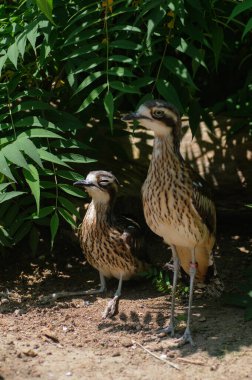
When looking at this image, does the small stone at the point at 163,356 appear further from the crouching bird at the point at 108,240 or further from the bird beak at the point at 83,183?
the bird beak at the point at 83,183

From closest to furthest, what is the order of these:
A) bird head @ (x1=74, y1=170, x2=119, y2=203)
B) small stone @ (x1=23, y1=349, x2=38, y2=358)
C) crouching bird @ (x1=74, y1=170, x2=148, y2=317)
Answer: small stone @ (x1=23, y1=349, x2=38, y2=358) → bird head @ (x1=74, y1=170, x2=119, y2=203) → crouching bird @ (x1=74, y1=170, x2=148, y2=317)

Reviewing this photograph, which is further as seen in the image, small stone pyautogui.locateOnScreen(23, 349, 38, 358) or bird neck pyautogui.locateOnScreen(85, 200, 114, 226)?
bird neck pyautogui.locateOnScreen(85, 200, 114, 226)

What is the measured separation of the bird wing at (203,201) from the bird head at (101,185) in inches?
41.5

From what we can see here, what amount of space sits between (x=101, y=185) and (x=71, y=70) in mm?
1248

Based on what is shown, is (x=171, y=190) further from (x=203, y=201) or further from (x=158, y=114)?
A: (x=158, y=114)

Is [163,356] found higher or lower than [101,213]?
lower

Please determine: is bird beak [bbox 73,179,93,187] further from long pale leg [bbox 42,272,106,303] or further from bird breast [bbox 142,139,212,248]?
long pale leg [bbox 42,272,106,303]

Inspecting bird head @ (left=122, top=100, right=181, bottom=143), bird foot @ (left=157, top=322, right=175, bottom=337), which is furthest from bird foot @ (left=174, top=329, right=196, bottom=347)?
bird head @ (left=122, top=100, right=181, bottom=143)

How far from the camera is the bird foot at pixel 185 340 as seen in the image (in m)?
5.68

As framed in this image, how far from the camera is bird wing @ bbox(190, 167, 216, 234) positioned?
5887mm

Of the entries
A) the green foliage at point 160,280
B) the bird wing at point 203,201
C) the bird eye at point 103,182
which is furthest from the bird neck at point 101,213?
the bird wing at point 203,201

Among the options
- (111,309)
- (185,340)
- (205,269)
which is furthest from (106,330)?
(205,269)

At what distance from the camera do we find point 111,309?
21.0 ft

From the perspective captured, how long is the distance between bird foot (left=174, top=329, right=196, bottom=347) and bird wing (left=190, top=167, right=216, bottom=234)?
0.87 m
